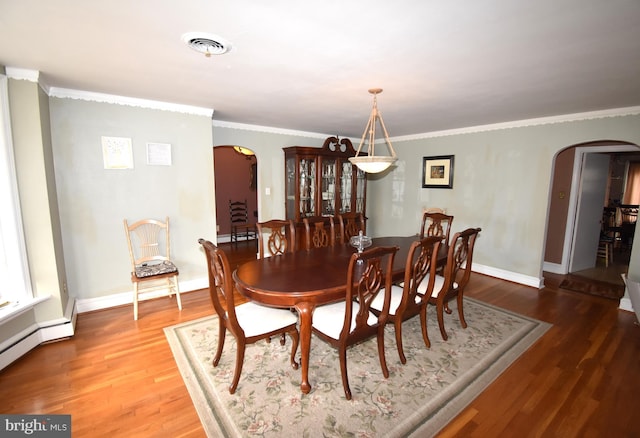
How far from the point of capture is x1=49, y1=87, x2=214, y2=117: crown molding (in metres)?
2.73

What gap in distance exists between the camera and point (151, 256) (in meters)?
3.16

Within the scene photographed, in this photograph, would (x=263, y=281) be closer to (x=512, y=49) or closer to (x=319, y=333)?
(x=319, y=333)

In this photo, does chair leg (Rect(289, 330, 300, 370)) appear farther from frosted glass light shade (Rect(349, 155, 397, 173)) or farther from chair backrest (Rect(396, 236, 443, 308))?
frosted glass light shade (Rect(349, 155, 397, 173))

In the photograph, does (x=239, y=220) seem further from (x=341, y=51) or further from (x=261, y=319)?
(x=341, y=51)

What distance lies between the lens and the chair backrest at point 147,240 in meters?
3.13

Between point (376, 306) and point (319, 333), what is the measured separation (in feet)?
1.79

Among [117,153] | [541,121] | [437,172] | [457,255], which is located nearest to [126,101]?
[117,153]

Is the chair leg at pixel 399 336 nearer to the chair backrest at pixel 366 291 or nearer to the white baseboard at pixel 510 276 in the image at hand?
the chair backrest at pixel 366 291

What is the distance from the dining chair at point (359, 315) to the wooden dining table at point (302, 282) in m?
0.13

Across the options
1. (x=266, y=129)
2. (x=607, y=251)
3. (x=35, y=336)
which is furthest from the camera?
(x=607, y=251)

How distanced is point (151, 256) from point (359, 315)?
2426 mm

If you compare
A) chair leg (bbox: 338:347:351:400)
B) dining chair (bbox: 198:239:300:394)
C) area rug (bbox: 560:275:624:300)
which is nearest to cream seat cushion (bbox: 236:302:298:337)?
dining chair (bbox: 198:239:300:394)

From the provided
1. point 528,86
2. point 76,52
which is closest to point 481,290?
point 528,86

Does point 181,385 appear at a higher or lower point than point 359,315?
lower
